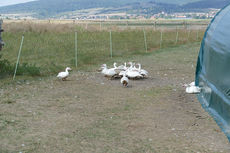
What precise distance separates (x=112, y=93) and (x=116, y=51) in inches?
400

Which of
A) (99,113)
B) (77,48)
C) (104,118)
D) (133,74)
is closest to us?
(104,118)

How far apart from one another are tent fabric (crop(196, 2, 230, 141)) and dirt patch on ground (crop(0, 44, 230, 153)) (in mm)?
255

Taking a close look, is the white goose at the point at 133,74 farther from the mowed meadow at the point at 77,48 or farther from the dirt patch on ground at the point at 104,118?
the mowed meadow at the point at 77,48

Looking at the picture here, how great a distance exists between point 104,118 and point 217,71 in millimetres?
3012

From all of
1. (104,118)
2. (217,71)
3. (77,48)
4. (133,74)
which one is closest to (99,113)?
(104,118)

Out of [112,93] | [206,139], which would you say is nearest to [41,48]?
[112,93]

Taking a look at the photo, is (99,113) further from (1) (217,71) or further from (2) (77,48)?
(2) (77,48)

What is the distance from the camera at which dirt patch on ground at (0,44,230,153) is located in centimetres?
645

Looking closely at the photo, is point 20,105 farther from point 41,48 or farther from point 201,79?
point 41,48

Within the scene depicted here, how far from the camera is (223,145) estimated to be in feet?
21.3

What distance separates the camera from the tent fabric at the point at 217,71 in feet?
25.8

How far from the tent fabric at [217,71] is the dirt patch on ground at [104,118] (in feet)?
0.84

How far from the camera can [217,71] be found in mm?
8758

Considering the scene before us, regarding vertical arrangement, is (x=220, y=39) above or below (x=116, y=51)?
above
